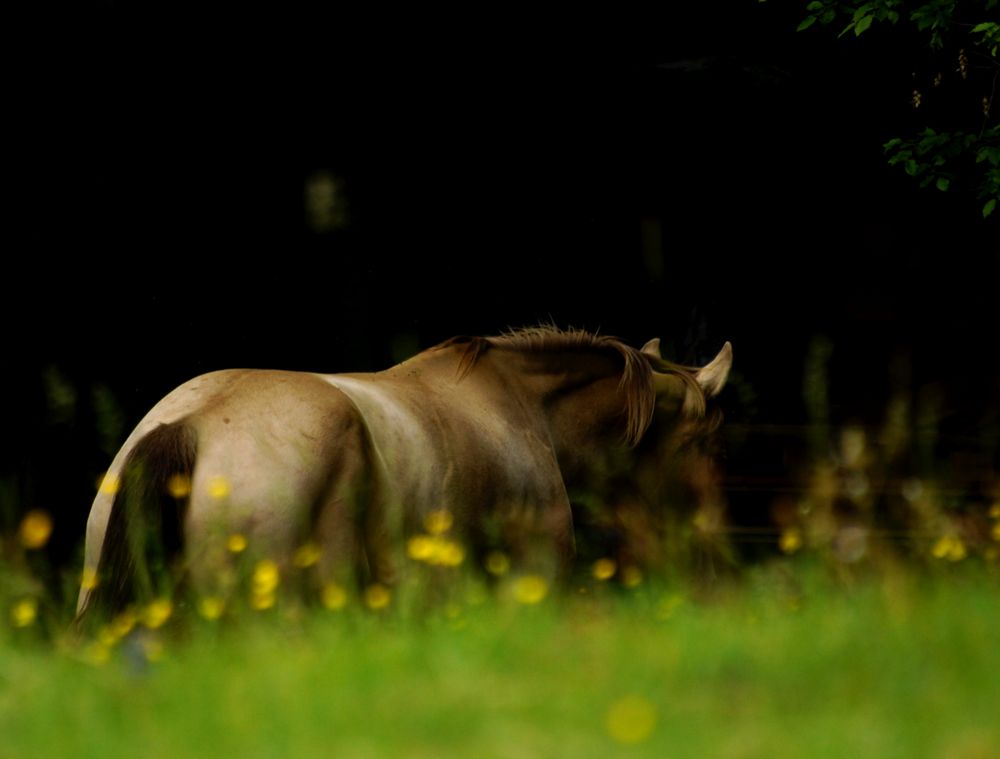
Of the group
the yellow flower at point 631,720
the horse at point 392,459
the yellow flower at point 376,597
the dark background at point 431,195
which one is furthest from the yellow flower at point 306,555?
the dark background at point 431,195

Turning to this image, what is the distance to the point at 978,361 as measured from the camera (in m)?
11.0

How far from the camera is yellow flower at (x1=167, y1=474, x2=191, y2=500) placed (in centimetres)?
473

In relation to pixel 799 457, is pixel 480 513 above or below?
above

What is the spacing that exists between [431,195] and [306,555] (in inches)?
201

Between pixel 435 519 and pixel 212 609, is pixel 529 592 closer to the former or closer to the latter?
pixel 212 609

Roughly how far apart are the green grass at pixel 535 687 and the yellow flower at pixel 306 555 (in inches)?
20.7

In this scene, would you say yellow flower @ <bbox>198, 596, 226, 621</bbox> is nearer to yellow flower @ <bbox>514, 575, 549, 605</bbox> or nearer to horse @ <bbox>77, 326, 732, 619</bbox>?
horse @ <bbox>77, 326, 732, 619</bbox>

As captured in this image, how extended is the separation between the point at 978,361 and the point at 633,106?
3331 millimetres

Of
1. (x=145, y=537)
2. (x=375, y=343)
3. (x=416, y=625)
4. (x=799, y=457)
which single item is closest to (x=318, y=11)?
(x=375, y=343)

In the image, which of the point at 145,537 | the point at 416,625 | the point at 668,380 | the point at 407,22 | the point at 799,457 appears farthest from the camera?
the point at 799,457

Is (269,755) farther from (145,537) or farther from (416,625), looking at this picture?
(145,537)

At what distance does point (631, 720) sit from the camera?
2863 millimetres

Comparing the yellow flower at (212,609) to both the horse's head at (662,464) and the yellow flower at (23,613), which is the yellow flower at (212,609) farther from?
the horse's head at (662,464)

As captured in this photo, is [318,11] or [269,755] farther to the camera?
[318,11]
